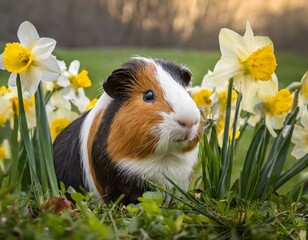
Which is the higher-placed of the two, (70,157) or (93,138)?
(93,138)

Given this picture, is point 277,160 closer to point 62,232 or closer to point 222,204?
point 222,204

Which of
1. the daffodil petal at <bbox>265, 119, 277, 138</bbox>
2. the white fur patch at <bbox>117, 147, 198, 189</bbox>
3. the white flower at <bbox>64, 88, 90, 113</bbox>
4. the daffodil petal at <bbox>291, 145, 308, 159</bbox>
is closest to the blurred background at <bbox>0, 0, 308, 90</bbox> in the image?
the white flower at <bbox>64, 88, 90, 113</bbox>

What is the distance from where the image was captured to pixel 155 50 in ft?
31.9

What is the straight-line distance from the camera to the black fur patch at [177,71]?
213 cm

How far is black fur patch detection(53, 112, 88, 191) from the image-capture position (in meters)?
2.28

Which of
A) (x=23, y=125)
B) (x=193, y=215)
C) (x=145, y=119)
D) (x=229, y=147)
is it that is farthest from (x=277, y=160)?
(x=23, y=125)

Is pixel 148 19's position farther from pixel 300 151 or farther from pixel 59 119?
pixel 300 151

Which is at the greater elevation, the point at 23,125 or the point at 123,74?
the point at 123,74

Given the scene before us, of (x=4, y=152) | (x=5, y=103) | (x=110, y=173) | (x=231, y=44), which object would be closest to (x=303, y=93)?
(x=231, y=44)

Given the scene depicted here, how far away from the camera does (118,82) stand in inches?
82.0

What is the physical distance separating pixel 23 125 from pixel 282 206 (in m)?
0.91

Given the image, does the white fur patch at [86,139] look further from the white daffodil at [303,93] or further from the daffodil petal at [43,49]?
the white daffodil at [303,93]

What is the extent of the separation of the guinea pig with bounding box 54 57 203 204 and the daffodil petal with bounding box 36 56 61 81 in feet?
0.72

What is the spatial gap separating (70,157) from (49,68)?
522 mm
